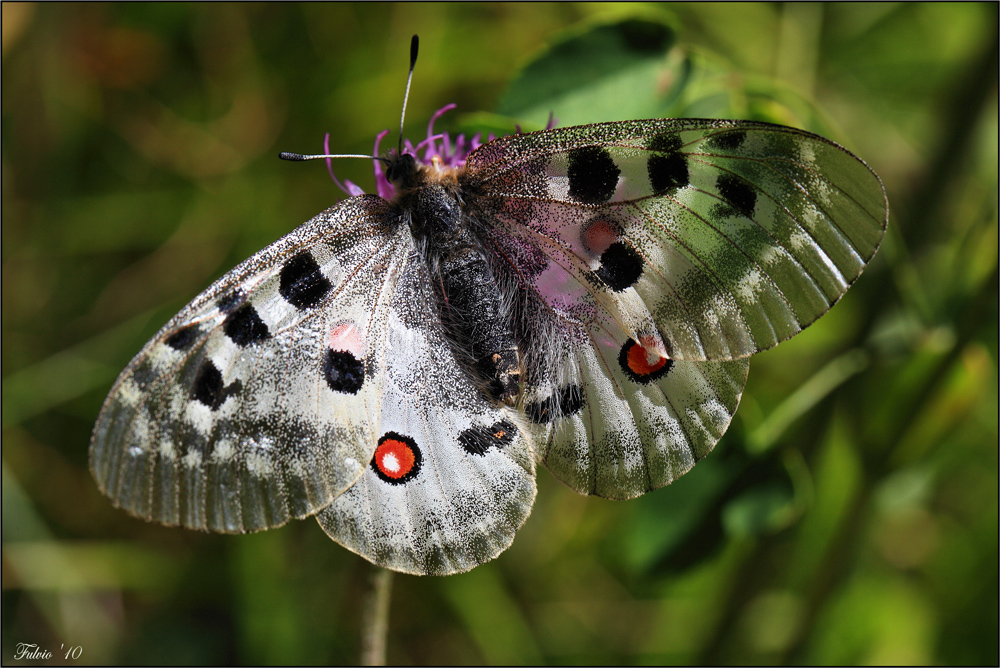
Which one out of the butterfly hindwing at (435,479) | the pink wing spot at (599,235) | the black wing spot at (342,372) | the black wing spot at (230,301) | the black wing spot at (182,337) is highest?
the pink wing spot at (599,235)

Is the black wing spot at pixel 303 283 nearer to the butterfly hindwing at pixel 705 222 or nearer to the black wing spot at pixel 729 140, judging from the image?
the butterfly hindwing at pixel 705 222

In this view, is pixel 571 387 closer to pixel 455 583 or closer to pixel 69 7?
pixel 455 583

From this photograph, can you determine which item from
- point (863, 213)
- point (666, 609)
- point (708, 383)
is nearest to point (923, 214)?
point (863, 213)

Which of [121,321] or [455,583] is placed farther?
[121,321]

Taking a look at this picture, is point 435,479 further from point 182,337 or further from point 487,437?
point 182,337

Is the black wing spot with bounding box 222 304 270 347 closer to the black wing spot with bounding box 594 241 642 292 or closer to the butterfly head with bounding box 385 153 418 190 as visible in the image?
the butterfly head with bounding box 385 153 418 190

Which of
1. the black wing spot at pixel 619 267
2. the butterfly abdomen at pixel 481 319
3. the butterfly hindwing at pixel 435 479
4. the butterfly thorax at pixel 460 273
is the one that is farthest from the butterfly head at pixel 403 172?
the black wing spot at pixel 619 267

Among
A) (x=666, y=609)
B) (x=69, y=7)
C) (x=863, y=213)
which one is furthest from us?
(x=69, y=7)
